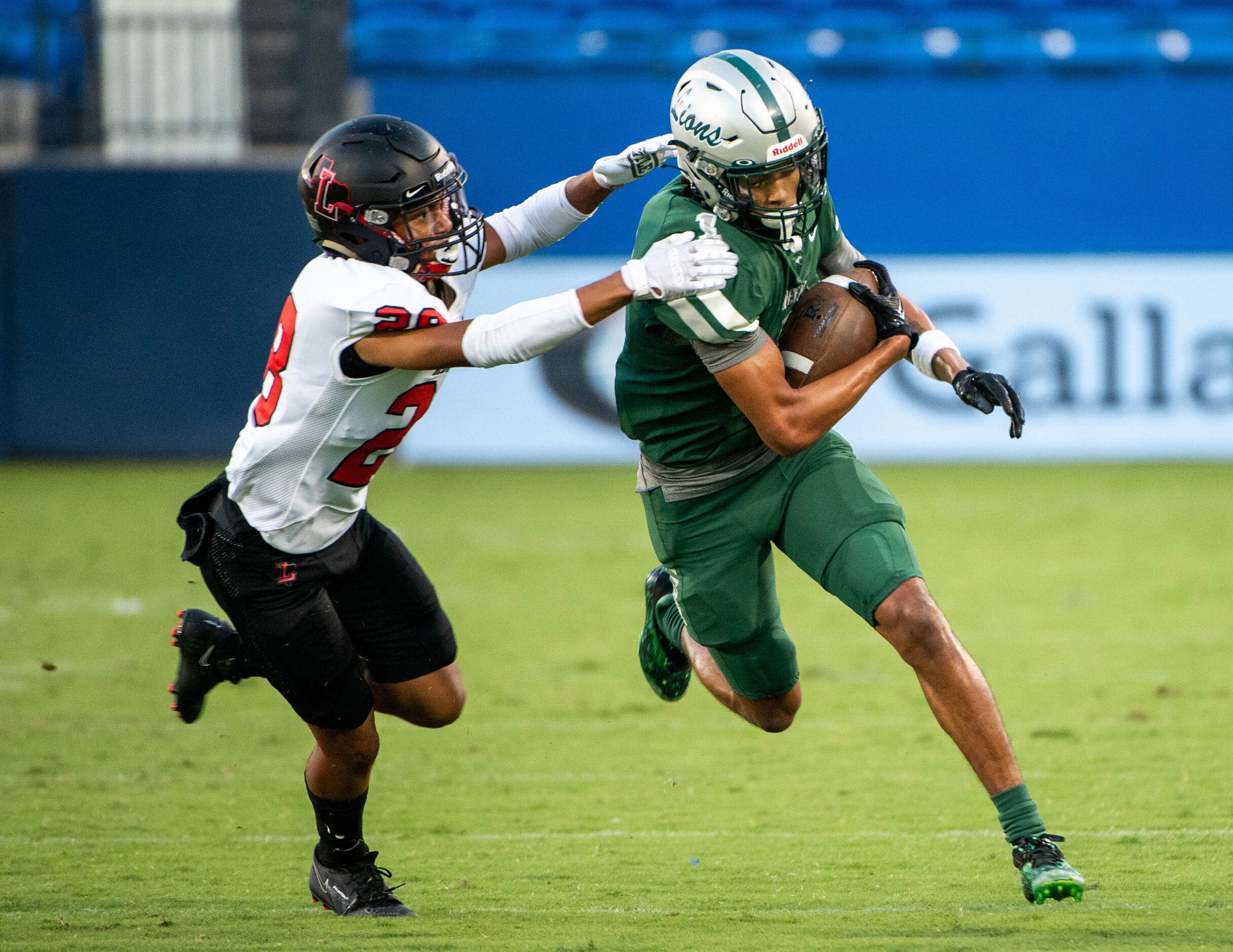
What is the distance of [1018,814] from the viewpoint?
3.27m

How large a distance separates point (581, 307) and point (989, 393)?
0.98m

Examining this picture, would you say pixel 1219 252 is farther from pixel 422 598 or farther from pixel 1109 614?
pixel 422 598

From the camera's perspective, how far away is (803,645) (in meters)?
6.50

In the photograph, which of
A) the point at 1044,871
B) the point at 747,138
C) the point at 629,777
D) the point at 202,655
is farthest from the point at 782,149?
the point at 629,777

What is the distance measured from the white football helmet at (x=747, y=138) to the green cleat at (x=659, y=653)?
1248 millimetres

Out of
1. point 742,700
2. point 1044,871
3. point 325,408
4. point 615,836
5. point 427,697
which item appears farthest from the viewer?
point 742,700

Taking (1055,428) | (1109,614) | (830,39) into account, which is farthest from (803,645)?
(830,39)

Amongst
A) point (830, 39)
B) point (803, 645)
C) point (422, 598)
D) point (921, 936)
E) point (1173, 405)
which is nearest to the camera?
point (921, 936)

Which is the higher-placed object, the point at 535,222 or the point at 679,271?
the point at 679,271

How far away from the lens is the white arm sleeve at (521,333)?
3236 mm

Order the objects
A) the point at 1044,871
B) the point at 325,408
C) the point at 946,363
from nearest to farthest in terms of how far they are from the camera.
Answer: the point at 1044,871 < the point at 325,408 < the point at 946,363

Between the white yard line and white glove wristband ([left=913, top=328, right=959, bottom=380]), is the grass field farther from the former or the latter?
white glove wristband ([left=913, top=328, right=959, bottom=380])

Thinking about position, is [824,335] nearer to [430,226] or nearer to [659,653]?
[430,226]

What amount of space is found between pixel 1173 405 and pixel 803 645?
576cm
